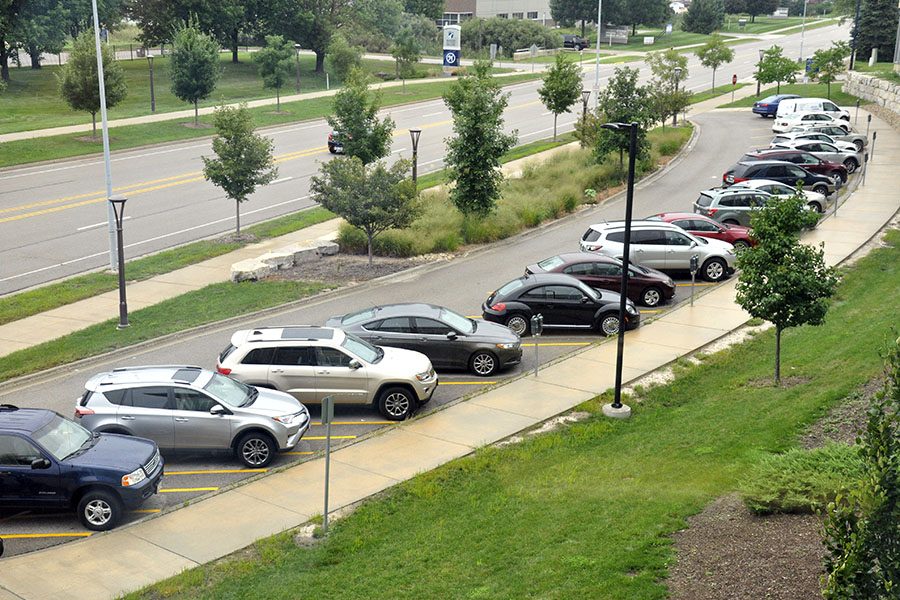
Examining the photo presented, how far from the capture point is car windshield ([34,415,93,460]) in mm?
14000

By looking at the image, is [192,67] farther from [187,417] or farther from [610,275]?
[187,417]

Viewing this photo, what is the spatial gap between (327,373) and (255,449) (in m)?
2.36

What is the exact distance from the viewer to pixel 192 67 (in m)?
52.0

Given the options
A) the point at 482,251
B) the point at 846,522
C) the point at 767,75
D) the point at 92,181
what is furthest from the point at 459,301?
the point at 767,75

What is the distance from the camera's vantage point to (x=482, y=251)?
30.6m

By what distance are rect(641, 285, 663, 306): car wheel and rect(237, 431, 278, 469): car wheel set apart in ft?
38.2

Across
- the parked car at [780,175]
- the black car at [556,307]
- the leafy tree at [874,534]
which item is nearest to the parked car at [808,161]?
the parked car at [780,175]

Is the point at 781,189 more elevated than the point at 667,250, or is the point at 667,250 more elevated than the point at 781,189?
the point at 781,189

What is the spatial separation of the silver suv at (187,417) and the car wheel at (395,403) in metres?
2.04

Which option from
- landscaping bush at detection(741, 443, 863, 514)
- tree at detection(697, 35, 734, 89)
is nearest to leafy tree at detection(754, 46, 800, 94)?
tree at detection(697, 35, 734, 89)

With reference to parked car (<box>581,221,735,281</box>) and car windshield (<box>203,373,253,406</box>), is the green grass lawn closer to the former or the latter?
car windshield (<box>203,373,253,406</box>)

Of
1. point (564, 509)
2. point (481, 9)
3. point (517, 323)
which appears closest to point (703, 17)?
point (481, 9)

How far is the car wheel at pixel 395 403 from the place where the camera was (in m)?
17.7

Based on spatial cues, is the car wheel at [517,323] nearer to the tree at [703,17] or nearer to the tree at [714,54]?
the tree at [714,54]
